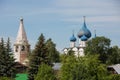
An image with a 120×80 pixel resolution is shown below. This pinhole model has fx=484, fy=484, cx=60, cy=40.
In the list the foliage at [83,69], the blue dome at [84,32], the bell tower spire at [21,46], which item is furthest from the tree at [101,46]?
the foliage at [83,69]

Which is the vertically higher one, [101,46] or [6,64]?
[101,46]

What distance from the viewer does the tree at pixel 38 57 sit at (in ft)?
116

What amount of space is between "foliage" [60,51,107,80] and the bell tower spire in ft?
95.8

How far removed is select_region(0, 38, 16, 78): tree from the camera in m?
38.2

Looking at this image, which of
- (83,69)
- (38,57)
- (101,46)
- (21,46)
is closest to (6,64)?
(38,57)

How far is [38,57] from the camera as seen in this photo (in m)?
36.0

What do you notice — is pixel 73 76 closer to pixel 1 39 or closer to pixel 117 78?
pixel 117 78

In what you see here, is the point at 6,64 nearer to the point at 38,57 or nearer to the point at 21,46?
the point at 38,57

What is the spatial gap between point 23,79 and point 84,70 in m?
15.0

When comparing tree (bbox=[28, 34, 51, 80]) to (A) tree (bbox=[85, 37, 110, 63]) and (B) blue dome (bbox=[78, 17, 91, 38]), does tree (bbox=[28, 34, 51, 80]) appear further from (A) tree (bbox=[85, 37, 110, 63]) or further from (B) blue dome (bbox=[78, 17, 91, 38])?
(B) blue dome (bbox=[78, 17, 91, 38])

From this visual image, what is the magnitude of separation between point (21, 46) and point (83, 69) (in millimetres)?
31229

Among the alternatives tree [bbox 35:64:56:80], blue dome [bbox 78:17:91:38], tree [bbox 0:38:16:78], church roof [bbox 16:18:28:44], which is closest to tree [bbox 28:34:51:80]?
tree [bbox 0:38:16:78]

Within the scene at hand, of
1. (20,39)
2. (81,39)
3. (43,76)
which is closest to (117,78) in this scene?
(43,76)

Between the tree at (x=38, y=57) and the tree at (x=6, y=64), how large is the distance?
107 inches
